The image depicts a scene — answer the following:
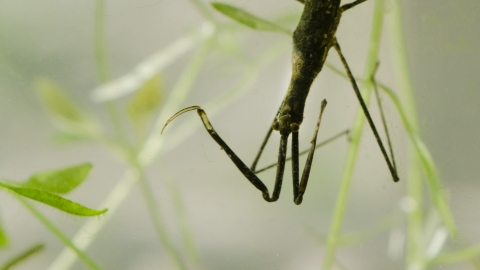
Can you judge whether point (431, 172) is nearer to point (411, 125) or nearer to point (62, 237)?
point (411, 125)

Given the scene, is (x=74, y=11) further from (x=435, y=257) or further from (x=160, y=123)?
(x=435, y=257)

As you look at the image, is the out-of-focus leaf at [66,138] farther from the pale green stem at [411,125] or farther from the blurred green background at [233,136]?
the pale green stem at [411,125]

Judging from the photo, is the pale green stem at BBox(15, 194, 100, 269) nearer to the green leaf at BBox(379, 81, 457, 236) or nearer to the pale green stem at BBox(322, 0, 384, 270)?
→ the pale green stem at BBox(322, 0, 384, 270)

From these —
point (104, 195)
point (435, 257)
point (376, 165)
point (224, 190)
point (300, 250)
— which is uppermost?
point (104, 195)

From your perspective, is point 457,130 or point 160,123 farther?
point 160,123

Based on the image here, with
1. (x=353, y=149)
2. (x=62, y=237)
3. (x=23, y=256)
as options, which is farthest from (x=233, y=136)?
(x=23, y=256)

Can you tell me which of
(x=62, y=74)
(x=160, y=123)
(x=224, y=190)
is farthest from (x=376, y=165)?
(x=62, y=74)
